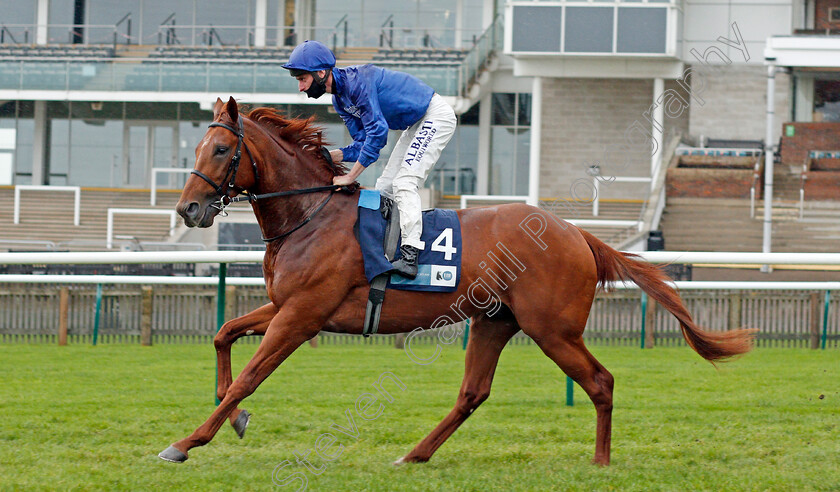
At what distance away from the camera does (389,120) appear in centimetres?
461

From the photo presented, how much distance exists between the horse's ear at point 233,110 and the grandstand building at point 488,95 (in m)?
15.4

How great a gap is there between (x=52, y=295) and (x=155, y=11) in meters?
18.9

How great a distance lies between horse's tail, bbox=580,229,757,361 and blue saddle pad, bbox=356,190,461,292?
76 centimetres

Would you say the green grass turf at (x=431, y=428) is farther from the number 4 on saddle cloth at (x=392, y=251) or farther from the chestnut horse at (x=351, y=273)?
the number 4 on saddle cloth at (x=392, y=251)

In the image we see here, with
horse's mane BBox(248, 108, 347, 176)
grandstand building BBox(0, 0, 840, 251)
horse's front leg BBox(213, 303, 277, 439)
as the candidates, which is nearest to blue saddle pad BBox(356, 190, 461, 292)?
horse's mane BBox(248, 108, 347, 176)

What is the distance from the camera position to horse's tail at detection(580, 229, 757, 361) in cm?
471

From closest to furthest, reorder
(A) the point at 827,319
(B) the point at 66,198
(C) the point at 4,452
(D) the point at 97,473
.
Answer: (D) the point at 97,473 < (C) the point at 4,452 < (A) the point at 827,319 < (B) the point at 66,198

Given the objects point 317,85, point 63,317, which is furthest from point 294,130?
point 63,317

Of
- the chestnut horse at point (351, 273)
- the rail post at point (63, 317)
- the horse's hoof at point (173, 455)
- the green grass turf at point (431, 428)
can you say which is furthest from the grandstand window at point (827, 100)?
the horse's hoof at point (173, 455)

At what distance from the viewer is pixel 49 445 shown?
457 cm

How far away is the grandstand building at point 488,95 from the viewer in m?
21.3

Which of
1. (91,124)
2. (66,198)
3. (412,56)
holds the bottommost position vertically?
(66,198)

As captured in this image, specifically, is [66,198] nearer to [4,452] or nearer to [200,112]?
[200,112]

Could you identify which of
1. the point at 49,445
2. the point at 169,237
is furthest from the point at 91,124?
the point at 49,445
